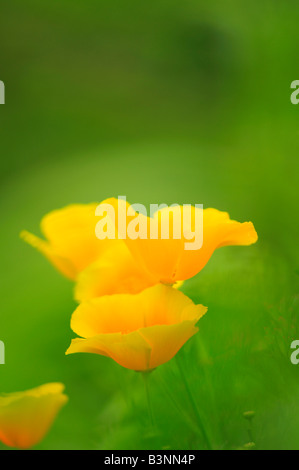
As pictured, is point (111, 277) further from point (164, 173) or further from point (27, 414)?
point (164, 173)

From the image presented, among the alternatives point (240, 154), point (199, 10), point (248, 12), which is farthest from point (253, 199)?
point (199, 10)

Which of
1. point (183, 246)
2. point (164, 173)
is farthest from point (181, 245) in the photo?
point (164, 173)

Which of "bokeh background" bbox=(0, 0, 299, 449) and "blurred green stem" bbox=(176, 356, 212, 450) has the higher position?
"bokeh background" bbox=(0, 0, 299, 449)

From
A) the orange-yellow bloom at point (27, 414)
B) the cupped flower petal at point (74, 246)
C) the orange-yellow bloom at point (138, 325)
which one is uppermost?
the cupped flower petal at point (74, 246)

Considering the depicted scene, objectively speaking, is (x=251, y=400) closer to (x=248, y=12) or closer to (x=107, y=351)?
(x=107, y=351)

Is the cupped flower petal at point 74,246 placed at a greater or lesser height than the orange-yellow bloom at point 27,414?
greater
